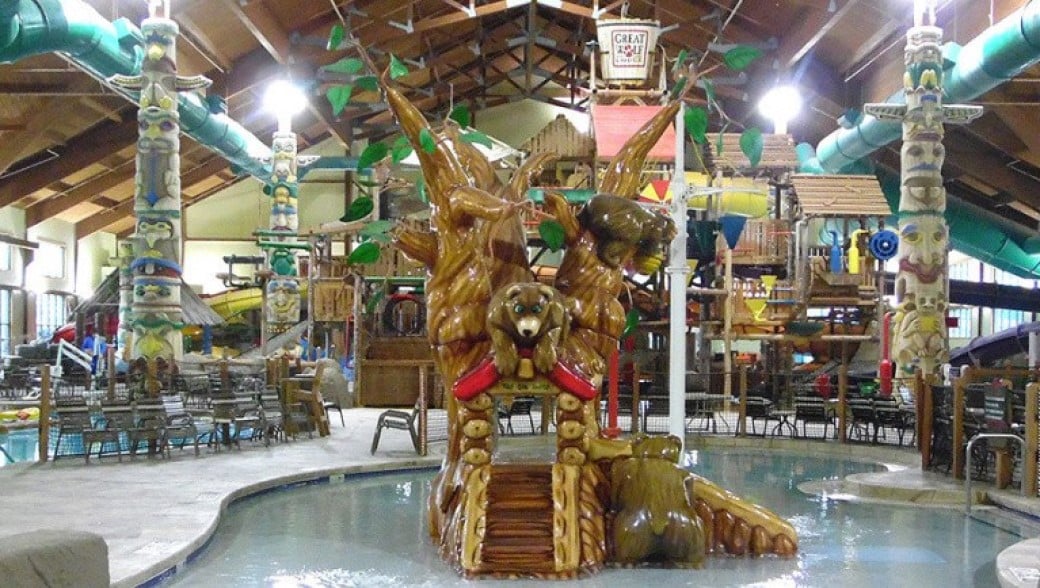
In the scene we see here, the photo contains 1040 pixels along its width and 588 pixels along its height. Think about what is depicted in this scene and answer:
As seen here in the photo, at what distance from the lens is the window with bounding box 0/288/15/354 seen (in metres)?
25.8

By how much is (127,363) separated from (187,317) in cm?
1065

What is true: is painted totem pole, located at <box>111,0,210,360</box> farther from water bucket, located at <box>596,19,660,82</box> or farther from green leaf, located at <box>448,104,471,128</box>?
water bucket, located at <box>596,19,660,82</box>

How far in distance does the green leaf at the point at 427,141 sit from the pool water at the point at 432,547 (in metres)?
3.14

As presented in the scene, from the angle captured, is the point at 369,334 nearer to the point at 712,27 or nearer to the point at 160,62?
the point at 160,62

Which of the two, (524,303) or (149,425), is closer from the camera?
(524,303)

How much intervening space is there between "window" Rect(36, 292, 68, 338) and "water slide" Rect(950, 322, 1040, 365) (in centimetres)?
2444

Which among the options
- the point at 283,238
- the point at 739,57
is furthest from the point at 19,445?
the point at 739,57

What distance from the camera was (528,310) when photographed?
21.4 ft

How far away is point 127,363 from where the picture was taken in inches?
551

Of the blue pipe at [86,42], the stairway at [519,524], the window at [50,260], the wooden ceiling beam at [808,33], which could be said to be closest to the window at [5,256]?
the window at [50,260]

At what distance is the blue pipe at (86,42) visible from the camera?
10859mm

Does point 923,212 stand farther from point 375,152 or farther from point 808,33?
point 375,152

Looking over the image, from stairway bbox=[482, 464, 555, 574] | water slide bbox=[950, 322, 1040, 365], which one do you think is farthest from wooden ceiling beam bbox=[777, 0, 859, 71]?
stairway bbox=[482, 464, 555, 574]

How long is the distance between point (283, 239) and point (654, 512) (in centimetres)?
1529
